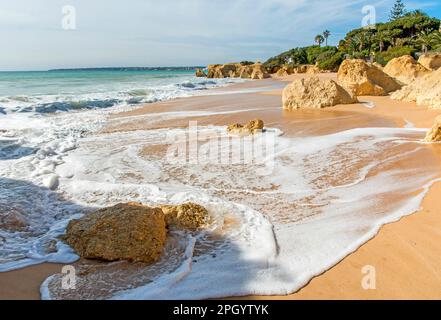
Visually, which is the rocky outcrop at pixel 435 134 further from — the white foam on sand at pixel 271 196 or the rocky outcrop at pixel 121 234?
the rocky outcrop at pixel 121 234

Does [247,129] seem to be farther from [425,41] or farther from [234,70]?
[234,70]

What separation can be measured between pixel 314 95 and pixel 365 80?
4545mm

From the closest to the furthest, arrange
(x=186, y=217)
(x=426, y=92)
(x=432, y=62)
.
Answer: (x=186, y=217), (x=426, y=92), (x=432, y=62)

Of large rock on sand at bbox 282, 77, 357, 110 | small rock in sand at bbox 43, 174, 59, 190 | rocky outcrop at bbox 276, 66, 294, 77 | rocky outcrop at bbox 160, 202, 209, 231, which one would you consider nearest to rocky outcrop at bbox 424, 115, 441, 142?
rocky outcrop at bbox 160, 202, 209, 231

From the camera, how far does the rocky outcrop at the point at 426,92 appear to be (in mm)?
12155

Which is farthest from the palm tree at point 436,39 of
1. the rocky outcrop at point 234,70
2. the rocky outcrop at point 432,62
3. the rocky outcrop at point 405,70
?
the rocky outcrop at point 405,70

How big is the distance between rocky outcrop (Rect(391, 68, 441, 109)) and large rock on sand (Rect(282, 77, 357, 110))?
7.35ft

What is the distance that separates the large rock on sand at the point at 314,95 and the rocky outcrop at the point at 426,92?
224 centimetres

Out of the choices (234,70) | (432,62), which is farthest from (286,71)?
(432,62)

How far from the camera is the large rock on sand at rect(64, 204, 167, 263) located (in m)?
3.27

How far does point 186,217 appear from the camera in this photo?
401cm

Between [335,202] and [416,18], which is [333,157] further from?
[416,18]

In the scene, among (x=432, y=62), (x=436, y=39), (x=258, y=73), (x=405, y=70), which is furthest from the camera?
(x=258, y=73)
